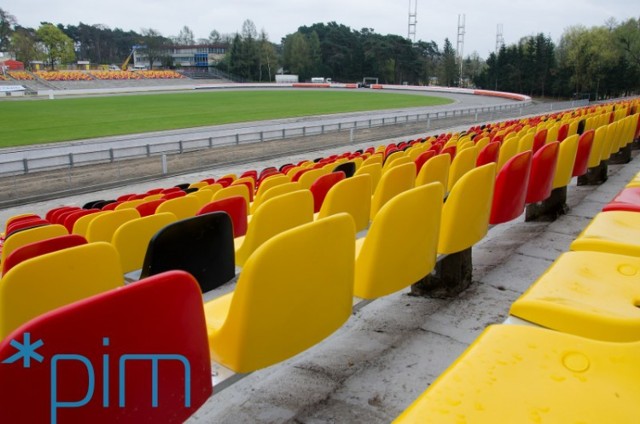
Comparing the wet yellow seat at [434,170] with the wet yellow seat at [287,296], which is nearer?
the wet yellow seat at [287,296]

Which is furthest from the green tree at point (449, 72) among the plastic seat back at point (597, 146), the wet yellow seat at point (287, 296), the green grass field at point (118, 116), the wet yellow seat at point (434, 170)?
the wet yellow seat at point (287, 296)

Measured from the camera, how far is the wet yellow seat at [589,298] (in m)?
1.58

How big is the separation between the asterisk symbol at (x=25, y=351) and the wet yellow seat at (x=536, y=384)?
2.85ft

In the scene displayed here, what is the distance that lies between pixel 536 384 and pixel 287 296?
915 millimetres

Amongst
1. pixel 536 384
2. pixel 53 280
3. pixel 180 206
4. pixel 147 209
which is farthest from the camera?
pixel 147 209

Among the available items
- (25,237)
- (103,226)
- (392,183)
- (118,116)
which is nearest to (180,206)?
(103,226)

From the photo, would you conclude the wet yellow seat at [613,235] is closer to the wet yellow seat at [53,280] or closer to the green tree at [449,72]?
the wet yellow seat at [53,280]

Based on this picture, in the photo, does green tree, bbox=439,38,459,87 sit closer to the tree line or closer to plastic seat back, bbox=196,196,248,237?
the tree line

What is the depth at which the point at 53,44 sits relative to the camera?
11388 cm

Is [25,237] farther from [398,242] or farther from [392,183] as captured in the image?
[398,242]

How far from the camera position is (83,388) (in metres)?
1.32

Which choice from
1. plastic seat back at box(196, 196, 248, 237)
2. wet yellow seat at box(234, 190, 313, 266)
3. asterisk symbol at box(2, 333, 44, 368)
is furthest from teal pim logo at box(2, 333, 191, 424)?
plastic seat back at box(196, 196, 248, 237)

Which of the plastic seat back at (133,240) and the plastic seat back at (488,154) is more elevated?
the plastic seat back at (488,154)

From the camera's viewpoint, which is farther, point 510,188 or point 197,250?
point 510,188
